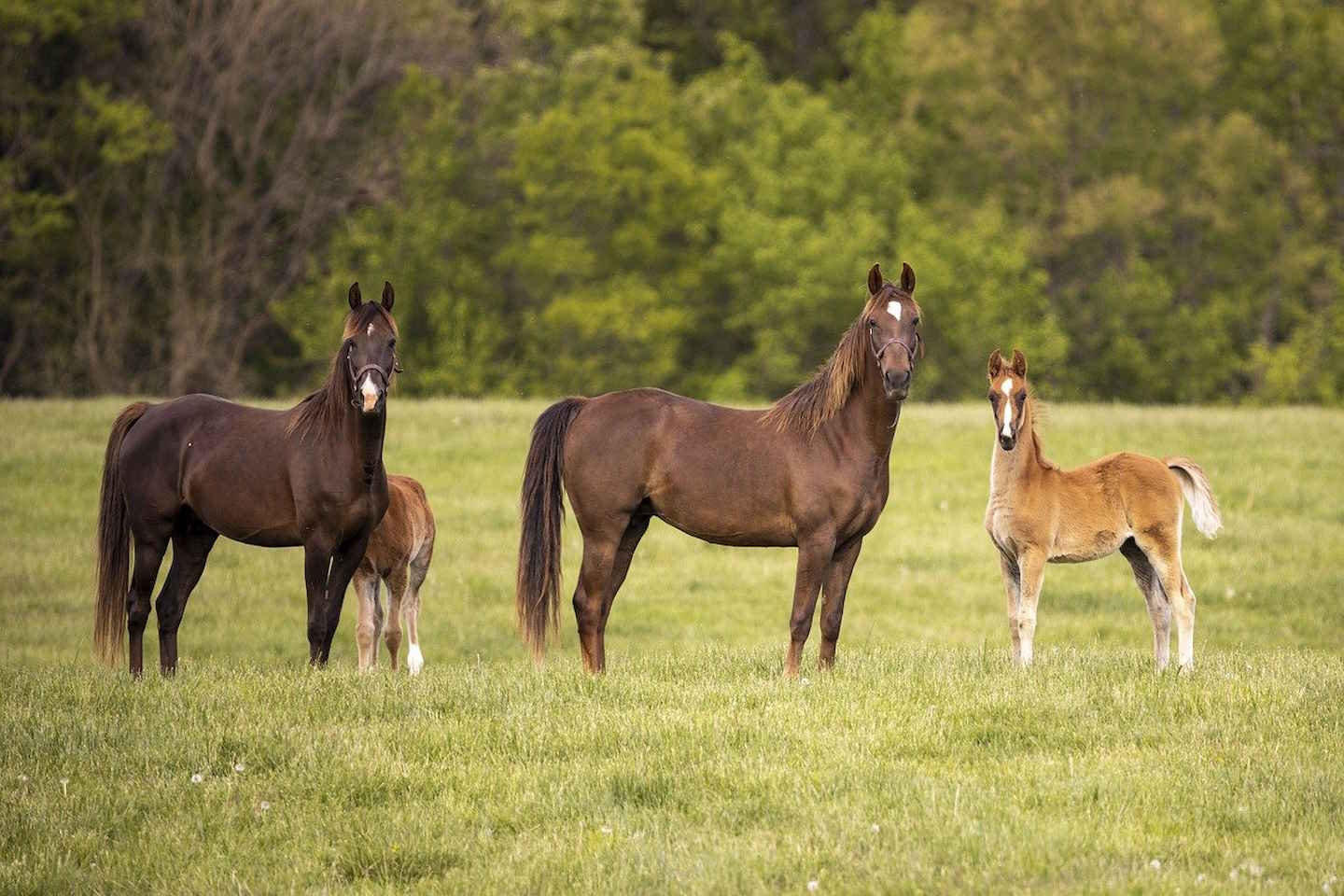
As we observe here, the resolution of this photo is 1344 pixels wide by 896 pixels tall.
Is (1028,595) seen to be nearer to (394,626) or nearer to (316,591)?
(316,591)

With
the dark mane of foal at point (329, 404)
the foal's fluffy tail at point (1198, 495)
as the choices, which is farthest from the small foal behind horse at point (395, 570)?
the foal's fluffy tail at point (1198, 495)

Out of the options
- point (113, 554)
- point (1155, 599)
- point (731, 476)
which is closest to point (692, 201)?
point (113, 554)

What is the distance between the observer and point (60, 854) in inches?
289

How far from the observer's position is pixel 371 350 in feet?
33.7

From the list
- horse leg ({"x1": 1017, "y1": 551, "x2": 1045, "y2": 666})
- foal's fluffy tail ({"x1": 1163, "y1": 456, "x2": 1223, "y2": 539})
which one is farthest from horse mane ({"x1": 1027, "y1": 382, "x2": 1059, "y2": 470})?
foal's fluffy tail ({"x1": 1163, "y1": 456, "x2": 1223, "y2": 539})

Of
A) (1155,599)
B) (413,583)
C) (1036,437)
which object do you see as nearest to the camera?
(1036,437)

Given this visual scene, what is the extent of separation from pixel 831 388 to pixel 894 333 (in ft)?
2.37

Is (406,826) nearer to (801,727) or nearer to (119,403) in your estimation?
(801,727)

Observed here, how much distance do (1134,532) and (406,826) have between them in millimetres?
5696

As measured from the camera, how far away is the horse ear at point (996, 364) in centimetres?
1044

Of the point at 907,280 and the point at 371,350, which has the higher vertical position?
the point at 907,280

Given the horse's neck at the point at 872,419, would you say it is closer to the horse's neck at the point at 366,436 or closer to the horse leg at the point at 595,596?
the horse leg at the point at 595,596

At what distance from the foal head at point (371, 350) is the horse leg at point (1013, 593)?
4.31 meters

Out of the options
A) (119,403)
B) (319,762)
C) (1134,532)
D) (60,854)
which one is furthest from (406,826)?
(119,403)
